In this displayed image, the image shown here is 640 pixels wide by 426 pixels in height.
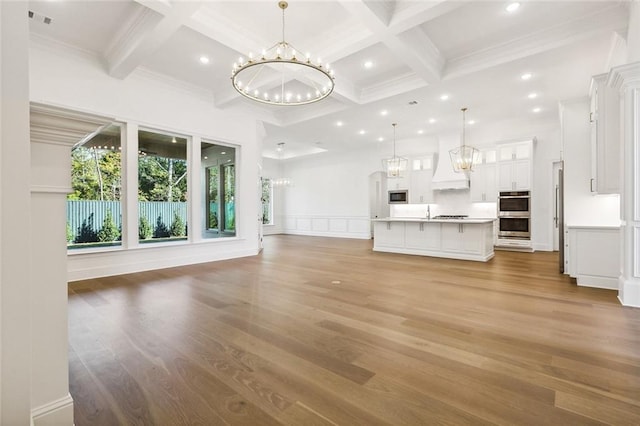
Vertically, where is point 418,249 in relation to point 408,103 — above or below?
below

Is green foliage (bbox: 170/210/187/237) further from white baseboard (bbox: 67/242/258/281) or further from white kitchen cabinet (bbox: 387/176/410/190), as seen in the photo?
white kitchen cabinet (bbox: 387/176/410/190)

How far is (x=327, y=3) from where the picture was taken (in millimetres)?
3721

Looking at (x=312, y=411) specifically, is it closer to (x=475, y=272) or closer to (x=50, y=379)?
(x=50, y=379)

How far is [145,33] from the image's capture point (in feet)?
12.8

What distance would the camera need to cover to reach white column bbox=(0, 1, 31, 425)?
88 cm

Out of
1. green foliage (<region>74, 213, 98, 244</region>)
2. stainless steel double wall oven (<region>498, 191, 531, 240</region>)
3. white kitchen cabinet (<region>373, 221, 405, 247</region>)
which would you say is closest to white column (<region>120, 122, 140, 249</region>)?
green foliage (<region>74, 213, 98, 244</region>)

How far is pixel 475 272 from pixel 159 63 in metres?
6.64

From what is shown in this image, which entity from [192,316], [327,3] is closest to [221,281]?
[192,316]

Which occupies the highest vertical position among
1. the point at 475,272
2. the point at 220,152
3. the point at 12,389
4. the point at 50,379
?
the point at 220,152

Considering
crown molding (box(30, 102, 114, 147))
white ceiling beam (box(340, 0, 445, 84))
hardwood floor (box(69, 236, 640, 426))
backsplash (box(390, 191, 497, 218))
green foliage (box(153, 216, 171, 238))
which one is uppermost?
white ceiling beam (box(340, 0, 445, 84))

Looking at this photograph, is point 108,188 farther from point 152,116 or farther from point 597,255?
point 597,255

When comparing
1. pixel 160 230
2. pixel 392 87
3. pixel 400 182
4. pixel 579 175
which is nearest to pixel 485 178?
pixel 400 182

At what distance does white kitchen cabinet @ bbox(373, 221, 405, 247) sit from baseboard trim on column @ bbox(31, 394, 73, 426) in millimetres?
6928

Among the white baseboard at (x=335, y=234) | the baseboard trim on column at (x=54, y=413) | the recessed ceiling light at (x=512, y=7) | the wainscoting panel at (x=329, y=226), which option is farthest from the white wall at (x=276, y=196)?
the baseboard trim on column at (x=54, y=413)
